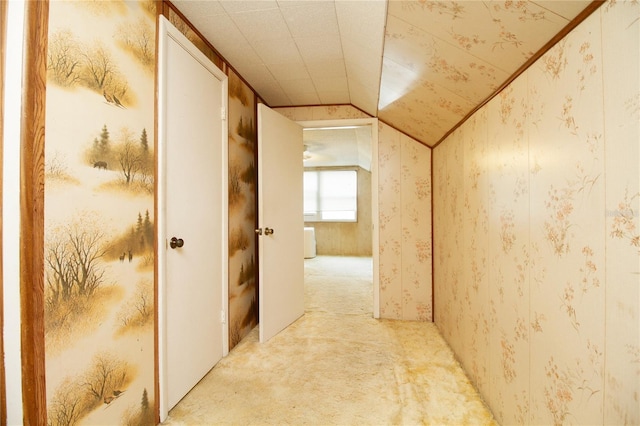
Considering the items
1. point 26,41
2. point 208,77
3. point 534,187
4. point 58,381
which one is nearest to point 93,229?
point 58,381

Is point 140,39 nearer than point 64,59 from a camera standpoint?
No

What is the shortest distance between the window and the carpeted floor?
14.6 feet

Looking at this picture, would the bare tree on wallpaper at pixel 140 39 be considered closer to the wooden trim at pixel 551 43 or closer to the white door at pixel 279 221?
the white door at pixel 279 221

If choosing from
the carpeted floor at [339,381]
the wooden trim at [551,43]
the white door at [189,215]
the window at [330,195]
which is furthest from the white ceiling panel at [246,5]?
the window at [330,195]

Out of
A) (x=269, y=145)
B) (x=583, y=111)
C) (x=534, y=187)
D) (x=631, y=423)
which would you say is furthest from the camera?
(x=269, y=145)

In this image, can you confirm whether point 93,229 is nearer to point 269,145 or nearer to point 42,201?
point 42,201

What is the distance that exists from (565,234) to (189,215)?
168cm

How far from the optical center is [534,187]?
1.04 meters

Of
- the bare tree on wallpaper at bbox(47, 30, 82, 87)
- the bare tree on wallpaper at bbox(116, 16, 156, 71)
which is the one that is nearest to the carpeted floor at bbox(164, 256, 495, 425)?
the bare tree on wallpaper at bbox(47, 30, 82, 87)

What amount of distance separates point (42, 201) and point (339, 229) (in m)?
6.22

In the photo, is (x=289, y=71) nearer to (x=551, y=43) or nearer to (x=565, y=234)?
(x=551, y=43)

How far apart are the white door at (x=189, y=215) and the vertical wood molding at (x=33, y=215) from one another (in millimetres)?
515

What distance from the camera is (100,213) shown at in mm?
1098

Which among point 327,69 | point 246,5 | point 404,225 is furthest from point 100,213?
point 404,225
